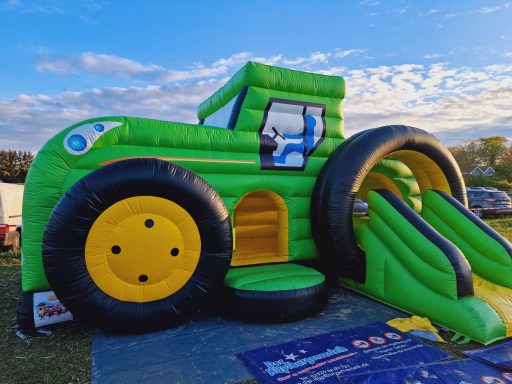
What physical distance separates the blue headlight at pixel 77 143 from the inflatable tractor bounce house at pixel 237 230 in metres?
0.01

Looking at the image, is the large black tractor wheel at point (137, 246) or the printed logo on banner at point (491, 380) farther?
the large black tractor wheel at point (137, 246)

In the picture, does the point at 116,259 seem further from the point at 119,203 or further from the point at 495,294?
the point at 495,294

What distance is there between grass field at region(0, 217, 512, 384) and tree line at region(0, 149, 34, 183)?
87.0ft

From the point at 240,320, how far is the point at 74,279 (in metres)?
1.64

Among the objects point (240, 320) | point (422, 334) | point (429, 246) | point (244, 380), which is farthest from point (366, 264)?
point (244, 380)

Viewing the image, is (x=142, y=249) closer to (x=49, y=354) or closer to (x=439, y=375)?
(x=49, y=354)

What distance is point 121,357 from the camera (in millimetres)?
2975

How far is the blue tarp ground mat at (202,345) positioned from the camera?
2701 millimetres

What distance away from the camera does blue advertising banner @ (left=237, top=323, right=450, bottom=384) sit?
2668 millimetres

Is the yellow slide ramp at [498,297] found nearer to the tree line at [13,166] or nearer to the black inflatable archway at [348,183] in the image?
the black inflatable archway at [348,183]

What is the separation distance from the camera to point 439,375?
2.64m

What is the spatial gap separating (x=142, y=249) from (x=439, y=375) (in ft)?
8.75

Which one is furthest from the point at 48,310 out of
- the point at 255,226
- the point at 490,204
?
the point at 490,204

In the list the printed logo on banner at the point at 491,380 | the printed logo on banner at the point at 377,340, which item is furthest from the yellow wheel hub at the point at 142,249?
the printed logo on banner at the point at 491,380
